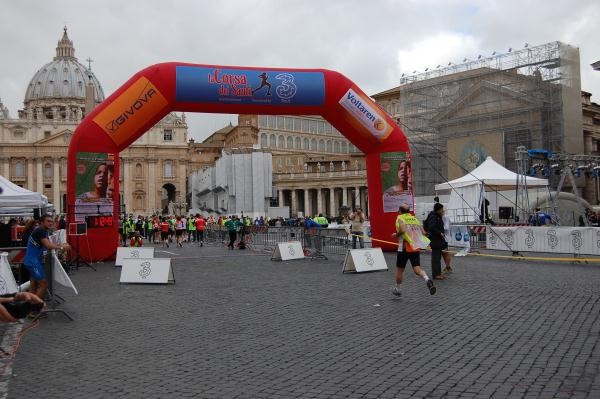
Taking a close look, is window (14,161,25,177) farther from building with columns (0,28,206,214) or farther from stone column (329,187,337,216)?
stone column (329,187,337,216)

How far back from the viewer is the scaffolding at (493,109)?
39062 millimetres

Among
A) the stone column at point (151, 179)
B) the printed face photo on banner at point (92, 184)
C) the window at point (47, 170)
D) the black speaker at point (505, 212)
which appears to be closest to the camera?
the printed face photo on banner at point (92, 184)

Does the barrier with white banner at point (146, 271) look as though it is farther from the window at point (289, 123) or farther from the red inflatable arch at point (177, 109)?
the window at point (289, 123)

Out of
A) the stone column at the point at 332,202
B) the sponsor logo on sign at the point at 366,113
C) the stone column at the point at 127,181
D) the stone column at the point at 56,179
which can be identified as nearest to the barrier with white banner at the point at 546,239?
the sponsor logo on sign at the point at 366,113

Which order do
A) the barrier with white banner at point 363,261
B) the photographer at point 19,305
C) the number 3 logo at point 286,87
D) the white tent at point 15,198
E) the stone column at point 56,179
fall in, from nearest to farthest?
the photographer at point 19,305 < the barrier with white banner at point 363,261 < the white tent at point 15,198 < the number 3 logo at point 286,87 < the stone column at point 56,179

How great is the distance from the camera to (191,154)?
12406 centimetres

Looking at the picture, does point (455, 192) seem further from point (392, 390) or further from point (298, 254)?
point (392, 390)

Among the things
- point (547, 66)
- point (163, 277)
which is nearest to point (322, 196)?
point (547, 66)

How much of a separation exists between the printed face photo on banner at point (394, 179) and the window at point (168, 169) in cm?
9484

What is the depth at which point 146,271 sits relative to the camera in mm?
14320

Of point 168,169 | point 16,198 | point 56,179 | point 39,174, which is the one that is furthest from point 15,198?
point 39,174

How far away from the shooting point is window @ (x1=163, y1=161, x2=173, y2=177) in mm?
112500

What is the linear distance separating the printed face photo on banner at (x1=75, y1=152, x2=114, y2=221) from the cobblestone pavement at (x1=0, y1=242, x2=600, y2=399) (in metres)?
6.10

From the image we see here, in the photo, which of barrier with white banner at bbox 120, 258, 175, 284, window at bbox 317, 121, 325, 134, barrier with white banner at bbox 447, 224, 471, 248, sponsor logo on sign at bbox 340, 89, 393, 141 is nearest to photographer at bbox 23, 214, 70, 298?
barrier with white banner at bbox 120, 258, 175, 284
